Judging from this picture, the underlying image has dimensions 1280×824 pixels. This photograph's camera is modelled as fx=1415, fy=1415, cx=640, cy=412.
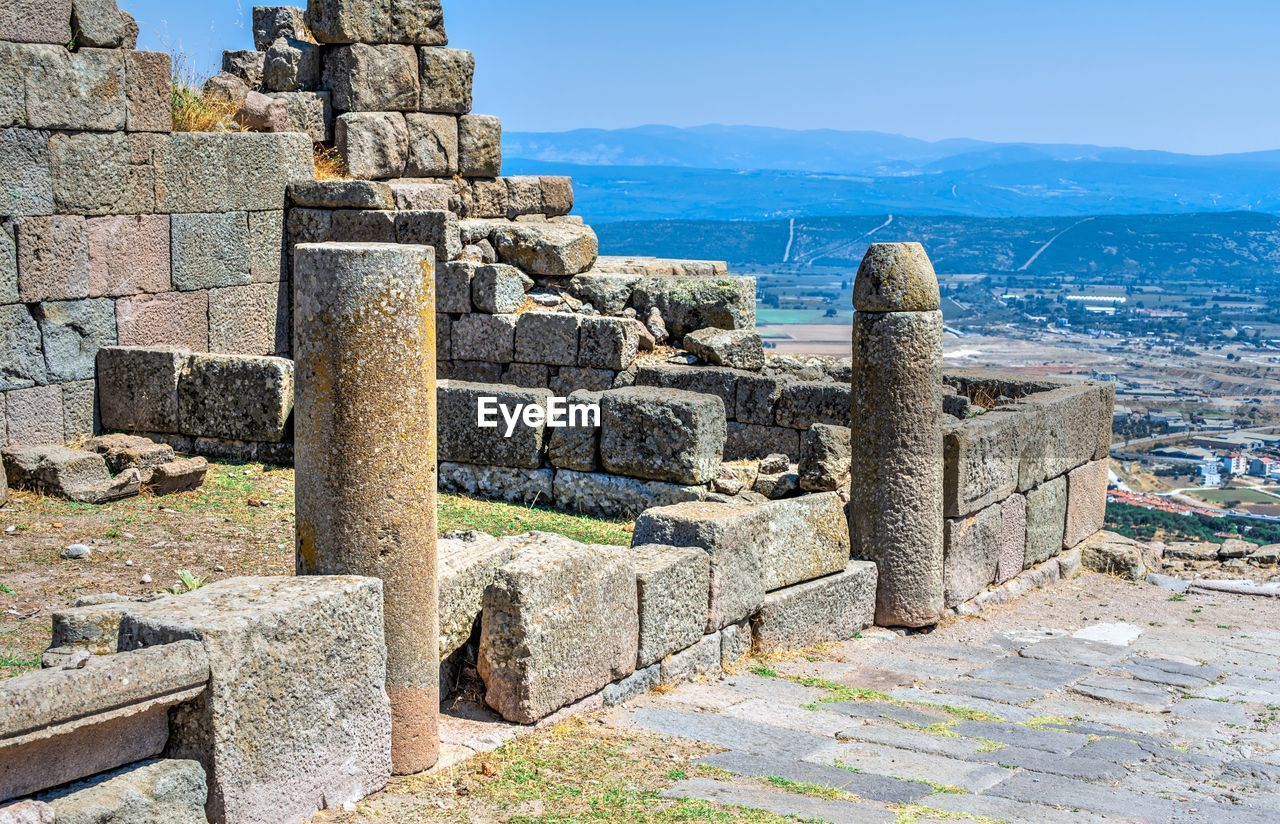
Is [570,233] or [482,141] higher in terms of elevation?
[482,141]

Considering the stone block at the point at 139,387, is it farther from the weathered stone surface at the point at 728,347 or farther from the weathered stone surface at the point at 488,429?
the weathered stone surface at the point at 728,347

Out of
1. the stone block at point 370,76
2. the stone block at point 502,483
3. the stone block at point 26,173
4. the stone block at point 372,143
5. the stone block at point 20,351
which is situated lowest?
the stone block at point 502,483

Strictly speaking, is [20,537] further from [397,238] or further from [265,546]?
[397,238]

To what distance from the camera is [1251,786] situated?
6.68 m

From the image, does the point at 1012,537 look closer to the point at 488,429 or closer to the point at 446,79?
the point at 488,429

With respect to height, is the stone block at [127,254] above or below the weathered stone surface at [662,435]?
above

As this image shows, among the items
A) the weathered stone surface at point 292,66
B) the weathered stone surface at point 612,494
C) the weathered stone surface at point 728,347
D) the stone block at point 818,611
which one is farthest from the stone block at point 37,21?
the stone block at point 818,611

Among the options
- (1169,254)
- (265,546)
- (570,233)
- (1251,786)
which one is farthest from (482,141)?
(1169,254)

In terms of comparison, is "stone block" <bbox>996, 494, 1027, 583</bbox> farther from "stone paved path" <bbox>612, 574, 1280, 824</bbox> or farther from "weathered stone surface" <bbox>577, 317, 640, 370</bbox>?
"weathered stone surface" <bbox>577, 317, 640, 370</bbox>

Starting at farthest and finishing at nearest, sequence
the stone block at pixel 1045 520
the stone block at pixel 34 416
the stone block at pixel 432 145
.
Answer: the stone block at pixel 432 145 < the stone block at pixel 1045 520 < the stone block at pixel 34 416

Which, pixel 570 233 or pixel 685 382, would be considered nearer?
pixel 685 382

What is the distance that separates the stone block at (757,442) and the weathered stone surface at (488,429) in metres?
1.92

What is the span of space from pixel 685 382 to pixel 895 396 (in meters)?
3.64

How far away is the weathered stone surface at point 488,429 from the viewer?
11422 mm
